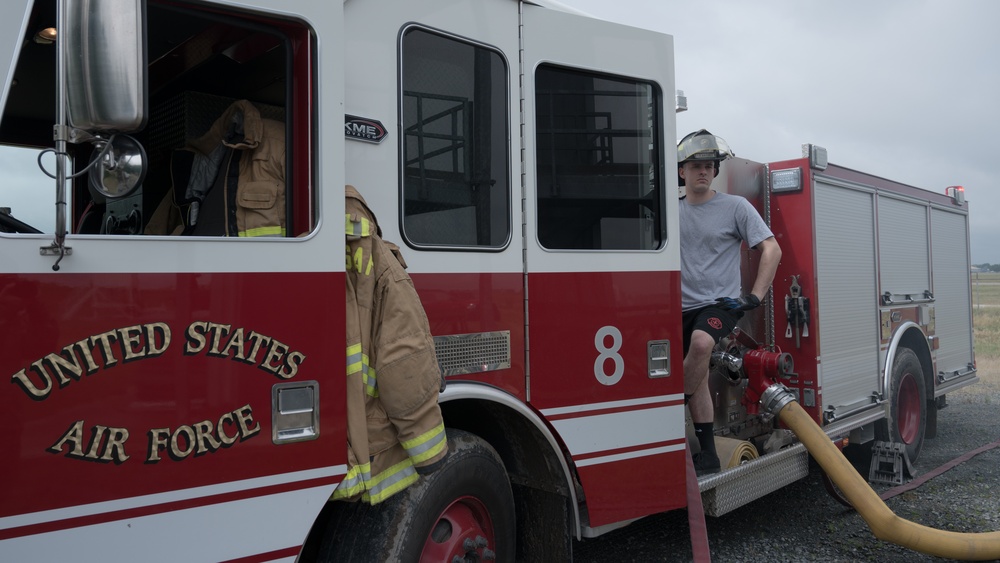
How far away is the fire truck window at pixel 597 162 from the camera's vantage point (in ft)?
10.9

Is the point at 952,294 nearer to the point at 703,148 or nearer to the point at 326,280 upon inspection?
the point at 703,148

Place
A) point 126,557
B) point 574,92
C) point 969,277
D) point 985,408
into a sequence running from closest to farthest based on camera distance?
point 126,557 → point 574,92 → point 969,277 → point 985,408

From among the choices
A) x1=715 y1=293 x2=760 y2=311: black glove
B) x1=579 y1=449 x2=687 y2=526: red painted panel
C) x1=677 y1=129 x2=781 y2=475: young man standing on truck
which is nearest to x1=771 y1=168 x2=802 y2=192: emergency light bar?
x1=677 y1=129 x2=781 y2=475: young man standing on truck

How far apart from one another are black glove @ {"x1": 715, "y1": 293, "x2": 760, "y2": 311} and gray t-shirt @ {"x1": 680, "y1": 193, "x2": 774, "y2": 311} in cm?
7

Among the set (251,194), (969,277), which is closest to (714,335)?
(251,194)

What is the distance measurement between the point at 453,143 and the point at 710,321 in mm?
2034

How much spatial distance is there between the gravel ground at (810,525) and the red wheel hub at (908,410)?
0.92 ft

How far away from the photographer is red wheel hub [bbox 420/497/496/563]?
2830 millimetres

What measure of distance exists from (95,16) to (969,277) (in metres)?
8.39

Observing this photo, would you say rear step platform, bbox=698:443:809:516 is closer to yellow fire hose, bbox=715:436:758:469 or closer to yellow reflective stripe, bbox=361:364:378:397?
yellow fire hose, bbox=715:436:758:469

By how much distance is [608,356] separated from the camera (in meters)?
3.40

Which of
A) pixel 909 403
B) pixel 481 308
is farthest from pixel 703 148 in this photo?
pixel 909 403

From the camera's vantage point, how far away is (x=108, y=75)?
1815 mm

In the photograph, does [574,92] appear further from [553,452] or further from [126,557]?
[126,557]
